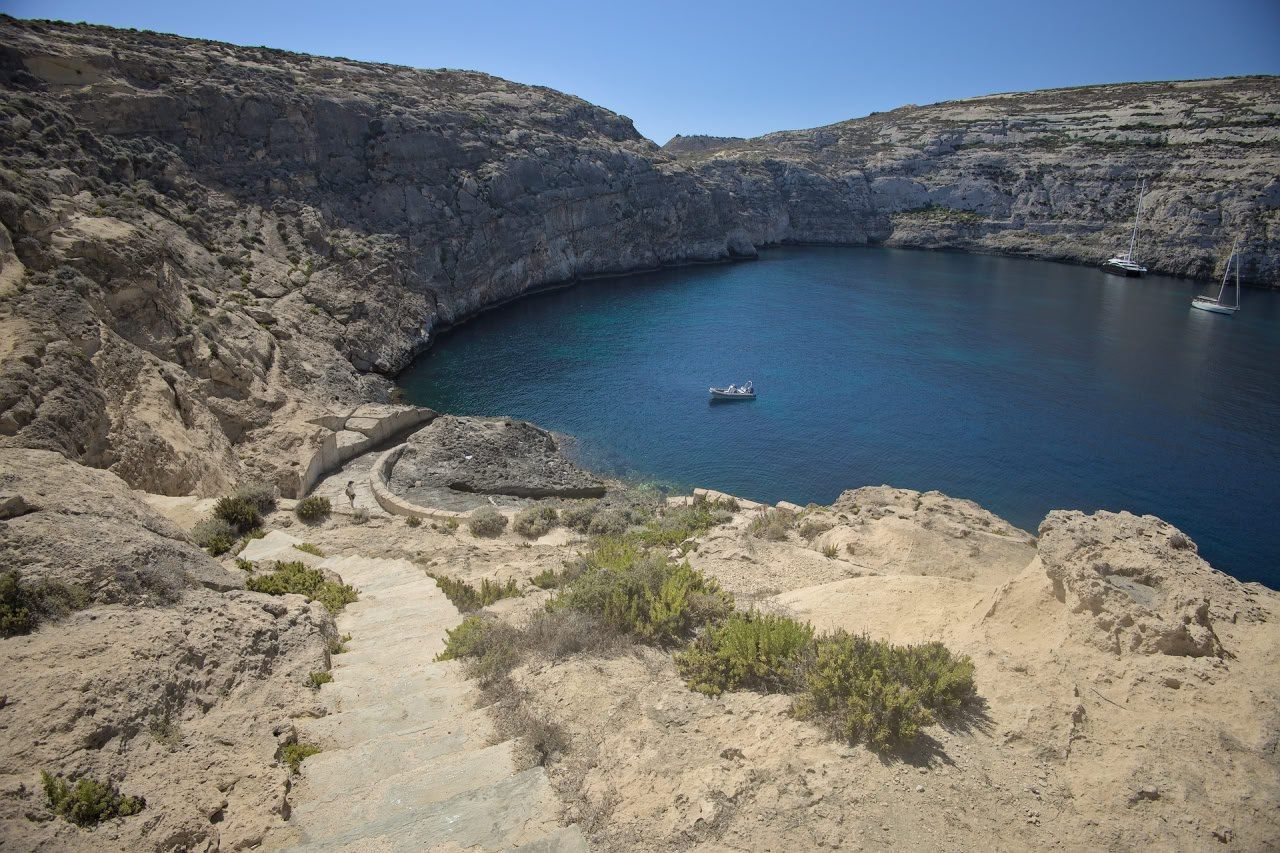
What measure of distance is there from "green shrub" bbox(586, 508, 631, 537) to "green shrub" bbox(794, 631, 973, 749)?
1333 centimetres

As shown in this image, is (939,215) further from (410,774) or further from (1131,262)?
(410,774)

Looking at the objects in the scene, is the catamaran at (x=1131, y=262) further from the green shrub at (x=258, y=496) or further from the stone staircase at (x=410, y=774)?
the stone staircase at (x=410, y=774)

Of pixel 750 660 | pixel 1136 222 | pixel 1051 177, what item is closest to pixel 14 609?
pixel 750 660

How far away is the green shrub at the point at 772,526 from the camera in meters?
19.8

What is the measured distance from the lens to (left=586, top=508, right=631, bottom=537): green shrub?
22.8m

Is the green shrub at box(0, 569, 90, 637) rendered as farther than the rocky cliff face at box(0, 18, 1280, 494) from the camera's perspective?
No

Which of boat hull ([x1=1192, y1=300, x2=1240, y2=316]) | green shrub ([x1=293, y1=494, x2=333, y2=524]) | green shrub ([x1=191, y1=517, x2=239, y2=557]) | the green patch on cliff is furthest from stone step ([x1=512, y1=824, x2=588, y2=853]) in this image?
the green patch on cliff

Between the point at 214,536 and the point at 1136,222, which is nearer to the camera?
the point at 214,536

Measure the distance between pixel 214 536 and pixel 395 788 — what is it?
37.4 feet

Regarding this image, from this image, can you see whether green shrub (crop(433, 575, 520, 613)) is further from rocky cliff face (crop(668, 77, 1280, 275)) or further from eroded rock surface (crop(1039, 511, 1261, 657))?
rocky cliff face (crop(668, 77, 1280, 275))

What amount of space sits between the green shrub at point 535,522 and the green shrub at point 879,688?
14.7m

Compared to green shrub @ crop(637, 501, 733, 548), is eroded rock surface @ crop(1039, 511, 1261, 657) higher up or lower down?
higher up

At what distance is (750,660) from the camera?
9844mm

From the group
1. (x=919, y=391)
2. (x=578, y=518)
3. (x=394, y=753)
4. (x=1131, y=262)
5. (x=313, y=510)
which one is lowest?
(x=919, y=391)
